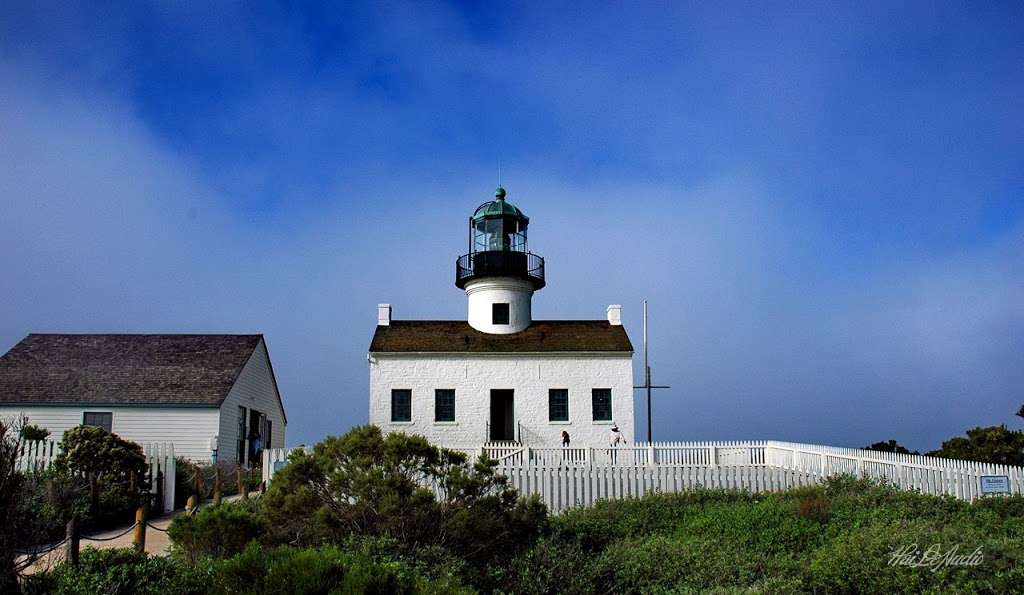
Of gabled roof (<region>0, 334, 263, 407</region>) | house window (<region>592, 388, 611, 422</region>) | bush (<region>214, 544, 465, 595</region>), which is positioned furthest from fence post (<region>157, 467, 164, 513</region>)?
house window (<region>592, 388, 611, 422</region>)

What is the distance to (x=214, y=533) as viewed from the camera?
353 inches

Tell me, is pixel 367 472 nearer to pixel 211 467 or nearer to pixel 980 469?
pixel 980 469

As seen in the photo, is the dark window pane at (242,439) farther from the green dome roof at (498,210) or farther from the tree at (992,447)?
the tree at (992,447)

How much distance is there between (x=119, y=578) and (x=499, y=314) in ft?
72.8

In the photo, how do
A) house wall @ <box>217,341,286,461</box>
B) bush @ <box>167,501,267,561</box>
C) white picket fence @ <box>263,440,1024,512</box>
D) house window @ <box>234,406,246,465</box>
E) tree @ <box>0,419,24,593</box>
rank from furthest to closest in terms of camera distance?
house window @ <box>234,406,246,465</box> → house wall @ <box>217,341,286,461</box> → white picket fence @ <box>263,440,1024,512</box> → bush @ <box>167,501,267,561</box> → tree @ <box>0,419,24,593</box>

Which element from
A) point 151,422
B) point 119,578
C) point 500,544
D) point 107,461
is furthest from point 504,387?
point 119,578

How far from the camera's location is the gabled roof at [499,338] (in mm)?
27266

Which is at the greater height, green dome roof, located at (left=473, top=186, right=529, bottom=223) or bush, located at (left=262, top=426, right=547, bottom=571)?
green dome roof, located at (left=473, top=186, right=529, bottom=223)

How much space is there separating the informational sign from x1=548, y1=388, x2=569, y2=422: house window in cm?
1525

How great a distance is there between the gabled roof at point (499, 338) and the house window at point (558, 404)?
1382 millimetres

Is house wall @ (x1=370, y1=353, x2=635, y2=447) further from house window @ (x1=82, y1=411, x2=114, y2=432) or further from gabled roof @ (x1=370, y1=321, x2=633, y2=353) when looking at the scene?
house window @ (x1=82, y1=411, x2=114, y2=432)

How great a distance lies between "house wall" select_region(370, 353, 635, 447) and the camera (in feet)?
88.3

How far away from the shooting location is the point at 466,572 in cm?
838

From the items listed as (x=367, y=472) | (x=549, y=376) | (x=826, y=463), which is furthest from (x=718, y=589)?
(x=549, y=376)
